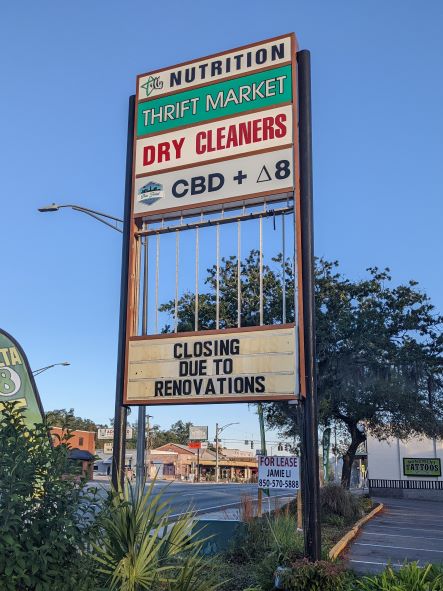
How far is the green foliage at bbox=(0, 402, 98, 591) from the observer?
546 cm

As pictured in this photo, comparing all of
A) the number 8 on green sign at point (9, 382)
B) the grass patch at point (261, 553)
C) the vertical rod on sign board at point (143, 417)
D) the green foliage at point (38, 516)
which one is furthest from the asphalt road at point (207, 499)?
the green foliage at point (38, 516)

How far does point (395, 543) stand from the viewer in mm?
17250

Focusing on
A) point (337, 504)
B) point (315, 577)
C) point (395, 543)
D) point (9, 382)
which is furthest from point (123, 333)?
point (337, 504)

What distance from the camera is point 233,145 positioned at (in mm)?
11141

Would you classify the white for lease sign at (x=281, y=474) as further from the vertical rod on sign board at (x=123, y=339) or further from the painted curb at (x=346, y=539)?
the vertical rod on sign board at (x=123, y=339)

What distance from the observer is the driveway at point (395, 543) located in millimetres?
14039

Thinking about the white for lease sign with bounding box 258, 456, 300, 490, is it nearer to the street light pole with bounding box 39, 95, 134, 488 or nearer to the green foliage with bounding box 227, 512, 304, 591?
the green foliage with bounding box 227, 512, 304, 591

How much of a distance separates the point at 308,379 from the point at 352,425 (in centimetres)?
2354

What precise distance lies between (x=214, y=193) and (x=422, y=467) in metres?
40.0

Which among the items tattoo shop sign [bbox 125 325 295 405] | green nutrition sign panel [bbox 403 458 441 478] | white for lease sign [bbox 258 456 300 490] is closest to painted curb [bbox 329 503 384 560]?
white for lease sign [bbox 258 456 300 490]

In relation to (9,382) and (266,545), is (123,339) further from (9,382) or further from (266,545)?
(266,545)

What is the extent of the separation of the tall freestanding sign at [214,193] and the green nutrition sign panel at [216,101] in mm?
19

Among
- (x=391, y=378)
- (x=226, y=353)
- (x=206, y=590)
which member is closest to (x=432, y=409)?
(x=391, y=378)

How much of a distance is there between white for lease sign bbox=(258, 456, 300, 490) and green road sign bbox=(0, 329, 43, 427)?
4546 mm
